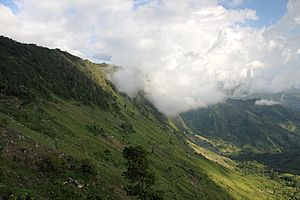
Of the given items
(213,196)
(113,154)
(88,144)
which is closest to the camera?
(88,144)

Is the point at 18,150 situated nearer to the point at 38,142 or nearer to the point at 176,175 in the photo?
the point at 38,142

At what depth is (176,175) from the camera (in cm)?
18250

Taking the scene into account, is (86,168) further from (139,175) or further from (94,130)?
(94,130)

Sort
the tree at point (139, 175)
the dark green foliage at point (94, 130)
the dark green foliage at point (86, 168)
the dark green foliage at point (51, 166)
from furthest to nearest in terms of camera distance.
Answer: the dark green foliage at point (94, 130), the dark green foliage at point (86, 168), the tree at point (139, 175), the dark green foliage at point (51, 166)

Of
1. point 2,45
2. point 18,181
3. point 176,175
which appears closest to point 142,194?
point 18,181

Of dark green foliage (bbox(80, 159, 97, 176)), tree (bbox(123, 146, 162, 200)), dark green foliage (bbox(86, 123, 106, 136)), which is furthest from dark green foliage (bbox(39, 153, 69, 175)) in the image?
dark green foliage (bbox(86, 123, 106, 136))

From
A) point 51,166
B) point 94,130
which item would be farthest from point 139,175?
point 94,130

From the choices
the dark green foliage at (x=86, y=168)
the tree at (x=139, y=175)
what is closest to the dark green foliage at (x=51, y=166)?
the dark green foliage at (x=86, y=168)

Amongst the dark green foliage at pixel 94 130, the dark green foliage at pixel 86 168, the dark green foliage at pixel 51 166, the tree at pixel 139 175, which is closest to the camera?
the dark green foliage at pixel 51 166

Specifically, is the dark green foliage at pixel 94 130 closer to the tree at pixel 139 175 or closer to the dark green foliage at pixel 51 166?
the dark green foliage at pixel 51 166

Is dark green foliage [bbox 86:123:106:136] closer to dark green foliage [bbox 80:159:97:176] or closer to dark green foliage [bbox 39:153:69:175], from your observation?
dark green foliage [bbox 80:159:97:176]

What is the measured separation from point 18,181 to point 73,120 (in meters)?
110

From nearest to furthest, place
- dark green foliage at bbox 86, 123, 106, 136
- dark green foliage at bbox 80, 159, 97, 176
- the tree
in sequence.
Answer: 1. the tree
2. dark green foliage at bbox 80, 159, 97, 176
3. dark green foliage at bbox 86, 123, 106, 136

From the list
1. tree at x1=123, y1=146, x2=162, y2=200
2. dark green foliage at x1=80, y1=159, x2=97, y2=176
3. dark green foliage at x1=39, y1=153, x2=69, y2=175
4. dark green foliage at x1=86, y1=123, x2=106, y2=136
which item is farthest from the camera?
dark green foliage at x1=86, y1=123, x2=106, y2=136
